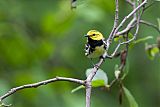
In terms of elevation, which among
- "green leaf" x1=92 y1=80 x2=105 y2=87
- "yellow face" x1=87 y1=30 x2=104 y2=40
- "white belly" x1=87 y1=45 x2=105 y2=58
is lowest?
"green leaf" x1=92 y1=80 x2=105 y2=87

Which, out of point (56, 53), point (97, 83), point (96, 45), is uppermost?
point (56, 53)

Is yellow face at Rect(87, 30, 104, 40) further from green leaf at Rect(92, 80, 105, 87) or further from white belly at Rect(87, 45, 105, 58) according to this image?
green leaf at Rect(92, 80, 105, 87)

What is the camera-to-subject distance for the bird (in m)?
1.50

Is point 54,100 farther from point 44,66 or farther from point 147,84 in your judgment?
point 147,84

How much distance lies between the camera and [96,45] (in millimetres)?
1526

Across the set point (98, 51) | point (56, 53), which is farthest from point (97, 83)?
point (56, 53)

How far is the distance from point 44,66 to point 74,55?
17.4 inches

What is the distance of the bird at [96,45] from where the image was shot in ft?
4.92

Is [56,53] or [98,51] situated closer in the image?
[98,51]

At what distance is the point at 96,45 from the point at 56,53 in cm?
155

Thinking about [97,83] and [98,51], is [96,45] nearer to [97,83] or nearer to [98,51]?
[98,51]

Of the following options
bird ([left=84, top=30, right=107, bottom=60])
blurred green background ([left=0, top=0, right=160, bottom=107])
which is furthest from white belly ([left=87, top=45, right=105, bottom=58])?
blurred green background ([left=0, top=0, right=160, bottom=107])

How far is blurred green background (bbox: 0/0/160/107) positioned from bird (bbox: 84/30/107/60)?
85 centimetres

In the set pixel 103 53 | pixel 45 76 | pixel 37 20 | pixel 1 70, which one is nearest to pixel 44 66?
pixel 45 76
